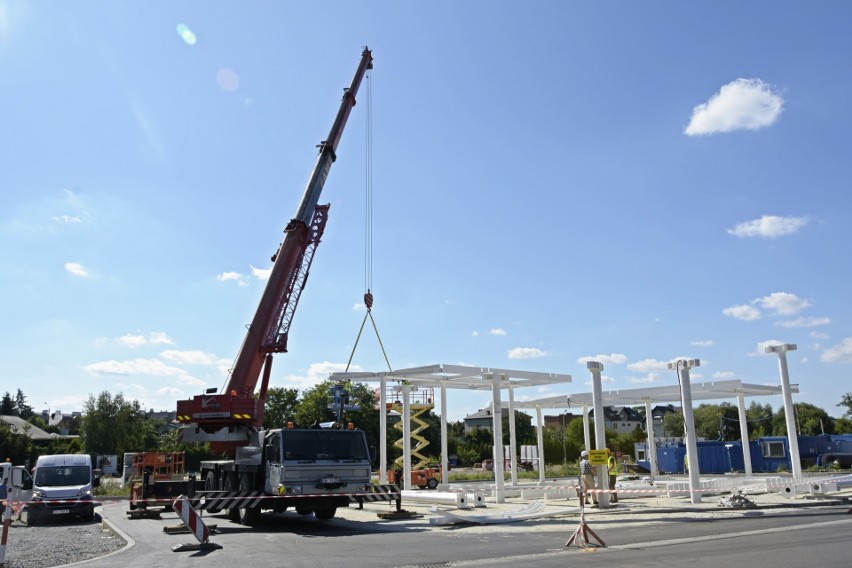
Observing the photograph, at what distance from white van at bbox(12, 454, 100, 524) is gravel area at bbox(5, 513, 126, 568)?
0.41m

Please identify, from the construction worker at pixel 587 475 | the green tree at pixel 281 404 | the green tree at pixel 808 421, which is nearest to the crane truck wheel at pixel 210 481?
the construction worker at pixel 587 475

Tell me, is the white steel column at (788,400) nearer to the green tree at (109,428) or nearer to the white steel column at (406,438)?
the white steel column at (406,438)

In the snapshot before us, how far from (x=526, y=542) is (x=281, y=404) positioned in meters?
48.7

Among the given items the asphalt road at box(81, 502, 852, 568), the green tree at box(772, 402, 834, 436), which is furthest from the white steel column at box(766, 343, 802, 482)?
the green tree at box(772, 402, 834, 436)

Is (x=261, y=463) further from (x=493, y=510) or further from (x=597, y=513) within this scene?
(x=597, y=513)

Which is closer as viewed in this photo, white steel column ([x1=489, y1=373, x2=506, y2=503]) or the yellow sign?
the yellow sign

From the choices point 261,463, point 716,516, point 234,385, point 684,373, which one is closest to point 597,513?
point 716,516

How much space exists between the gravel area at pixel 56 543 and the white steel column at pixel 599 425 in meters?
11.5

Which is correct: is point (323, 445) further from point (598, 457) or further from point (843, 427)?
point (843, 427)

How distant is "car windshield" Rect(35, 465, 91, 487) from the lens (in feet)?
66.2

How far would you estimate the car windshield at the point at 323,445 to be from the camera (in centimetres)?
1506

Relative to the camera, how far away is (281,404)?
58062mm

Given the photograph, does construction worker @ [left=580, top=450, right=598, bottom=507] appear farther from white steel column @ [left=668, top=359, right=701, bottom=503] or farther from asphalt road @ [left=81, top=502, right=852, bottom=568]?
white steel column @ [left=668, top=359, right=701, bottom=503]

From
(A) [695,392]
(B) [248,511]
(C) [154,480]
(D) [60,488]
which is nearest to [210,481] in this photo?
(C) [154,480]
